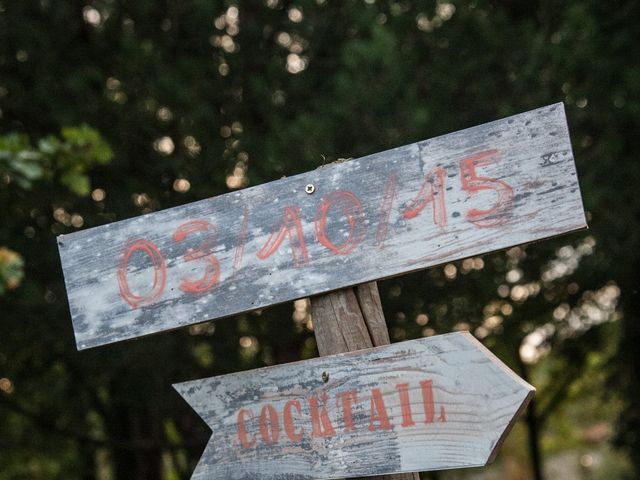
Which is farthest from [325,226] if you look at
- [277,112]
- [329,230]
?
[277,112]

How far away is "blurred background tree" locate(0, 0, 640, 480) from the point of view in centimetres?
466

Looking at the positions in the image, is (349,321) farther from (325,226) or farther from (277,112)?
(277,112)

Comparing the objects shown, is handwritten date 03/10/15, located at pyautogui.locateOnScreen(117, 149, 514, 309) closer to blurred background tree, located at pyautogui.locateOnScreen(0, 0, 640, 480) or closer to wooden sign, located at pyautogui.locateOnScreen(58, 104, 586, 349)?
wooden sign, located at pyautogui.locateOnScreen(58, 104, 586, 349)

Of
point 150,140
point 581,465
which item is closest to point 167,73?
point 150,140

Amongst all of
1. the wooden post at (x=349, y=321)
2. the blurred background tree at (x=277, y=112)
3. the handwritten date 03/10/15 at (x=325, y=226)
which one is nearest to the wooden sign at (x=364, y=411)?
the wooden post at (x=349, y=321)

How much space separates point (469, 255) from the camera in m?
1.91

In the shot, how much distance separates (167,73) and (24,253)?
1.39m

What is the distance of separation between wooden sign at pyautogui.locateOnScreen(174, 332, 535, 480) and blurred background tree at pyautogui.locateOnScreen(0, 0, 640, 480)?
2386 millimetres

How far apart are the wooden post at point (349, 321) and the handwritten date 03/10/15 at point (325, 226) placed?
0.15 m

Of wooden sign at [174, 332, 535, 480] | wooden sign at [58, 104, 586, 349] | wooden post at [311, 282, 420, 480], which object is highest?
wooden sign at [58, 104, 586, 349]

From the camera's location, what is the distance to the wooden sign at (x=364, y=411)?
1856 millimetres

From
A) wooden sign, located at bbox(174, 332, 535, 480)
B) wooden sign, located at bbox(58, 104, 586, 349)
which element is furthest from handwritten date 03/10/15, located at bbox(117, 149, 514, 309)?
wooden sign, located at bbox(174, 332, 535, 480)

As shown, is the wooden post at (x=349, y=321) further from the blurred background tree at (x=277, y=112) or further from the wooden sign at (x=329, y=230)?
the blurred background tree at (x=277, y=112)

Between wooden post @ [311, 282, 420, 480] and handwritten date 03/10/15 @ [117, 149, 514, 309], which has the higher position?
handwritten date 03/10/15 @ [117, 149, 514, 309]
